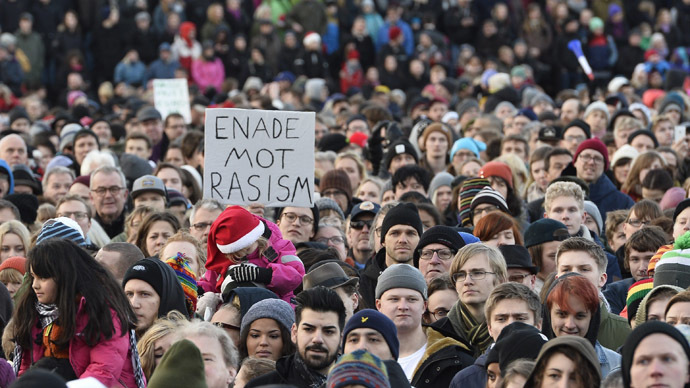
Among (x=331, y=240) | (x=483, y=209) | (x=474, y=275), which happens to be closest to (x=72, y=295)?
(x=474, y=275)

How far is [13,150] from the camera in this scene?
49.2 ft

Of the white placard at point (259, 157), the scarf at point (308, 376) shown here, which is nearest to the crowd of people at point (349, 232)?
the scarf at point (308, 376)

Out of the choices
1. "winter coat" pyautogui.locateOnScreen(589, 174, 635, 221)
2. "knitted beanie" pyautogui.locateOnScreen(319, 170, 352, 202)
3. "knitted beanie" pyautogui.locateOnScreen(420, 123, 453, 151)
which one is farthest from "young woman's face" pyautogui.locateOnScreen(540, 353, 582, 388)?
"knitted beanie" pyautogui.locateOnScreen(420, 123, 453, 151)

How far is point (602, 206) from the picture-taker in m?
13.2

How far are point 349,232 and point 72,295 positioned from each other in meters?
4.77

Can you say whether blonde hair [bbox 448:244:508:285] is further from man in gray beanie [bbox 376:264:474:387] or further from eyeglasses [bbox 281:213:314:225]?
eyeglasses [bbox 281:213:314:225]

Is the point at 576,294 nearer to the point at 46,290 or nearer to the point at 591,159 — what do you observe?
the point at 46,290

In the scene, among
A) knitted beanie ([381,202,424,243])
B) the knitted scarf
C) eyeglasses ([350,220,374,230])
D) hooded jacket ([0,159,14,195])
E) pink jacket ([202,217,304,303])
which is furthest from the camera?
hooded jacket ([0,159,14,195])

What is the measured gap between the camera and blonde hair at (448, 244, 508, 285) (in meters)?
8.92

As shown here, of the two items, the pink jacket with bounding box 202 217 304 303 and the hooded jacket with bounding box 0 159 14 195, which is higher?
the hooded jacket with bounding box 0 159 14 195

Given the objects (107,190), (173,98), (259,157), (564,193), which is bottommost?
(107,190)

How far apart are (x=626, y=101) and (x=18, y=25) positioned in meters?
12.4

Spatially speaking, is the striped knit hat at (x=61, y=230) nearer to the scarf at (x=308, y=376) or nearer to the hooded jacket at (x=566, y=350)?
the scarf at (x=308, y=376)

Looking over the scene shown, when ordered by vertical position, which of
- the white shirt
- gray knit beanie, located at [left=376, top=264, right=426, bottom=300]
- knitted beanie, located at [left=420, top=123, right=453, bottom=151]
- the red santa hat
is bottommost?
the white shirt
